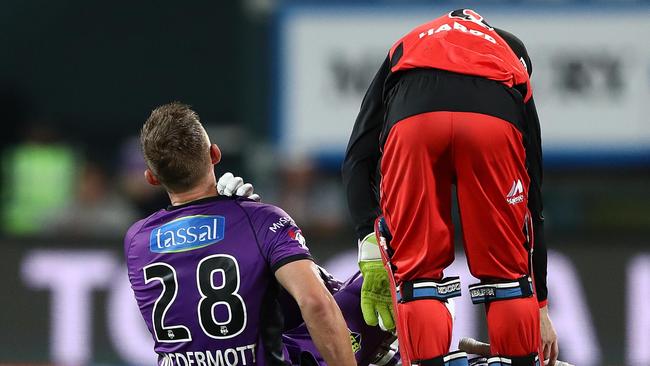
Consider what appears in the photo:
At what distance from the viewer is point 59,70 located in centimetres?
1345

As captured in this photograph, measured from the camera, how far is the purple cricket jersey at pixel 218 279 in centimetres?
390

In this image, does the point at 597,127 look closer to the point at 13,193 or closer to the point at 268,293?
the point at 13,193

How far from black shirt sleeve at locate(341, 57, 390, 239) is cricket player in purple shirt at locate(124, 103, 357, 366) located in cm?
54

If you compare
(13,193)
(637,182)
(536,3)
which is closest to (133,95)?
(13,193)

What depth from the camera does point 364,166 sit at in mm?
4477

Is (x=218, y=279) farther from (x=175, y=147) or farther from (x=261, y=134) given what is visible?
(x=261, y=134)

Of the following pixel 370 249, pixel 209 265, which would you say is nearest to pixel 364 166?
pixel 370 249

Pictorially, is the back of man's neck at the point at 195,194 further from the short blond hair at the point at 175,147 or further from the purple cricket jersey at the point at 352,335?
the purple cricket jersey at the point at 352,335

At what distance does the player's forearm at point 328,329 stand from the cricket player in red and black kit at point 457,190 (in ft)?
1.00

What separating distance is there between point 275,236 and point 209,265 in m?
0.22

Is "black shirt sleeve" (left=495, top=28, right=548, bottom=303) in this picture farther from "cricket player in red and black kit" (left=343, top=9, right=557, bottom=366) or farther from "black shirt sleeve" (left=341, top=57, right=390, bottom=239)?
"black shirt sleeve" (left=341, top=57, right=390, bottom=239)

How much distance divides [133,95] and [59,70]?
874 mm

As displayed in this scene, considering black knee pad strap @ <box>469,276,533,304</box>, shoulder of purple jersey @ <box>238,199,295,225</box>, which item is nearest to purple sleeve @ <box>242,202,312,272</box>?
shoulder of purple jersey @ <box>238,199,295,225</box>

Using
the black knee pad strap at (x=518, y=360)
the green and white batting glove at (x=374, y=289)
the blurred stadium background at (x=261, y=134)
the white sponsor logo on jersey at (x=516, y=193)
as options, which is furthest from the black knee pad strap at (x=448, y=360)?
the blurred stadium background at (x=261, y=134)
